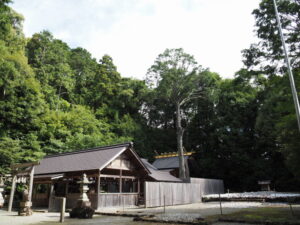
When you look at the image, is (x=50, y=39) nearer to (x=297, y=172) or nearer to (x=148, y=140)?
(x=148, y=140)

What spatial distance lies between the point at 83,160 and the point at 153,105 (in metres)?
19.1

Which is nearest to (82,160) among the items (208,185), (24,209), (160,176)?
(24,209)

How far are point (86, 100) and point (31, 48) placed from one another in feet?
39.6

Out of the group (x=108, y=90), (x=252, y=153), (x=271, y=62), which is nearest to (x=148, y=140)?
(x=108, y=90)

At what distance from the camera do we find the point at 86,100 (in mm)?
42375

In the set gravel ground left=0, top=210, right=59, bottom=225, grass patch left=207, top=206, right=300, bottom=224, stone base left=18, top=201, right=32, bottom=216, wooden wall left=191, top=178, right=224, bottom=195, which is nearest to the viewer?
grass patch left=207, top=206, right=300, bottom=224

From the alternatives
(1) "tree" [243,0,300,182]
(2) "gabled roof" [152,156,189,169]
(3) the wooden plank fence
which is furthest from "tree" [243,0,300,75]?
(2) "gabled roof" [152,156,189,169]

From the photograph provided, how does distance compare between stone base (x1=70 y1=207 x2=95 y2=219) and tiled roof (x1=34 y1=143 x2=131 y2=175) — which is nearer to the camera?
stone base (x1=70 y1=207 x2=95 y2=219)

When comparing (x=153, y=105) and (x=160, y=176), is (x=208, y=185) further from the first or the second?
(x=153, y=105)

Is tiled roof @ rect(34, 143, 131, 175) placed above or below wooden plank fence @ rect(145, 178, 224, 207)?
above

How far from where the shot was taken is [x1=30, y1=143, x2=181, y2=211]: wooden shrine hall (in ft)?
52.3

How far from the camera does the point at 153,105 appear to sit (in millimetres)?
35750

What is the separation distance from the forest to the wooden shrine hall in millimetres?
5457

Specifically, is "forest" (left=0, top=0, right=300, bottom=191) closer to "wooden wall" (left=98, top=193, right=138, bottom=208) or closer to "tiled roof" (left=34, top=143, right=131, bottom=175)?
"tiled roof" (left=34, top=143, right=131, bottom=175)
